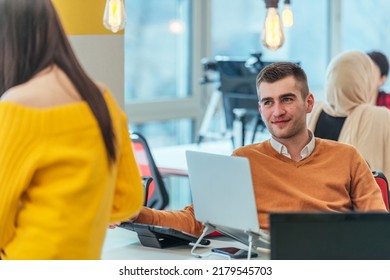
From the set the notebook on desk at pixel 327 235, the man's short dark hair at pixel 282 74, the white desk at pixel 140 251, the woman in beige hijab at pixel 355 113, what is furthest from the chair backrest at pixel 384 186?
the notebook on desk at pixel 327 235

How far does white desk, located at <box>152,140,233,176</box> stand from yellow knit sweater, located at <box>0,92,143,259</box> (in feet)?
10.3

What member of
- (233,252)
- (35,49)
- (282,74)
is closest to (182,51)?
(282,74)

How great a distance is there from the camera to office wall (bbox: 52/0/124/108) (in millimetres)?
3613

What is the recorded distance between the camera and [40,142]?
1545 mm

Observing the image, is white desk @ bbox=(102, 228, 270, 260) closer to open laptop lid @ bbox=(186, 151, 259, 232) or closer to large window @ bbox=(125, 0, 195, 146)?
open laptop lid @ bbox=(186, 151, 259, 232)

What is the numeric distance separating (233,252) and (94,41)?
1.47m

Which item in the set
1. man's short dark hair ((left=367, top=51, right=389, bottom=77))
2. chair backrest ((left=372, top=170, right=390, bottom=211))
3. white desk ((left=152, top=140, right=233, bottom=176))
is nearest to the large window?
white desk ((left=152, top=140, right=233, bottom=176))

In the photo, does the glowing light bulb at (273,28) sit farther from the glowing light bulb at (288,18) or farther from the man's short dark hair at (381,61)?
the man's short dark hair at (381,61)

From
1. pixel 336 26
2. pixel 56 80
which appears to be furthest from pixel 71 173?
pixel 336 26

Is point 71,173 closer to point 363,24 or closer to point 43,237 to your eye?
point 43,237

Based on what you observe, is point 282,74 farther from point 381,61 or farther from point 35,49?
point 381,61

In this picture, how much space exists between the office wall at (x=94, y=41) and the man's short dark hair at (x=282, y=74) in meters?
1.06

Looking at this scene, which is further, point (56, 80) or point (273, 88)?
point (273, 88)

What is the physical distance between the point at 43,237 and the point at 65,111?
0.23 m
